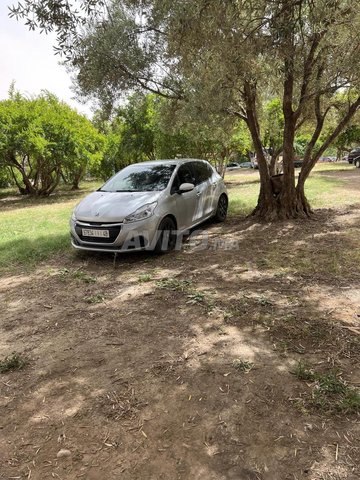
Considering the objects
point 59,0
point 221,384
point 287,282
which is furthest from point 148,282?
point 59,0

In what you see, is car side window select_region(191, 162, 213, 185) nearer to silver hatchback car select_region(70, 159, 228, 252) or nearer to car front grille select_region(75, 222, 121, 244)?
silver hatchback car select_region(70, 159, 228, 252)

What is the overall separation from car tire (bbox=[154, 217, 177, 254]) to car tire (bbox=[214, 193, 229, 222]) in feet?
8.01

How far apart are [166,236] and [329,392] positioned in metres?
3.96

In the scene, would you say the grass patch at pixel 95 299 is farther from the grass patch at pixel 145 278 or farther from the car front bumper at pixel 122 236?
the car front bumper at pixel 122 236

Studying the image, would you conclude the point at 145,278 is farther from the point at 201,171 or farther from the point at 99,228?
the point at 201,171

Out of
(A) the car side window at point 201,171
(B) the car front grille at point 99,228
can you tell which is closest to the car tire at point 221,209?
(A) the car side window at point 201,171

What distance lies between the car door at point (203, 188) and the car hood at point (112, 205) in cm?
155

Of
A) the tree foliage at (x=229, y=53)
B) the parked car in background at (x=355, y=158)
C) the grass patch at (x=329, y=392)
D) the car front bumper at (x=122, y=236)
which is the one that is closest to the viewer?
the grass patch at (x=329, y=392)

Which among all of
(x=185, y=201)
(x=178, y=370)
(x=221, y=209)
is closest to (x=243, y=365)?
(x=178, y=370)

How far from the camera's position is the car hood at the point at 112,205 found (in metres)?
5.55

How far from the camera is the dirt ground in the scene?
6.72 ft

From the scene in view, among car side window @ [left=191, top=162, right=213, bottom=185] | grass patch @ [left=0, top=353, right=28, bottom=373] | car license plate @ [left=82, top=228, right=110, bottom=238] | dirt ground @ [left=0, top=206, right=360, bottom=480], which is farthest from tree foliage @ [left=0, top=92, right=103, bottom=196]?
grass patch @ [left=0, top=353, right=28, bottom=373]

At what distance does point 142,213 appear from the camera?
5.57m

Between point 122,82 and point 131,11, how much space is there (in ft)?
4.95
